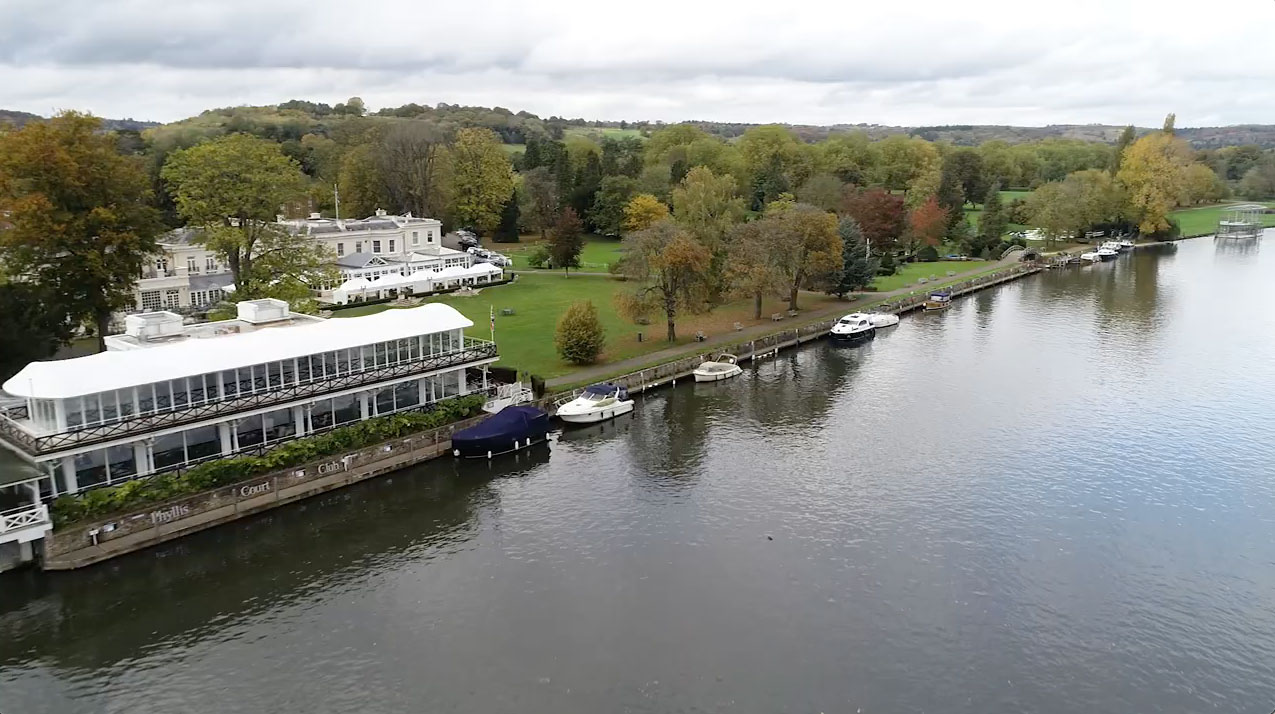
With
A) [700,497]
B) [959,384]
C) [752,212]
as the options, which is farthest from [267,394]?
[752,212]

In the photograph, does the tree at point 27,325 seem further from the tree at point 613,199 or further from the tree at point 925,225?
the tree at point 925,225

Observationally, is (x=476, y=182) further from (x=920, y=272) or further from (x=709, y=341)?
(x=709, y=341)

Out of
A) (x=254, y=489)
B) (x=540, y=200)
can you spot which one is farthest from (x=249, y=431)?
(x=540, y=200)

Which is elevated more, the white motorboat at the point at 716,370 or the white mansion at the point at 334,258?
the white mansion at the point at 334,258

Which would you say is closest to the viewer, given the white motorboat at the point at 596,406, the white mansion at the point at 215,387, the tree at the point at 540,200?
the white mansion at the point at 215,387

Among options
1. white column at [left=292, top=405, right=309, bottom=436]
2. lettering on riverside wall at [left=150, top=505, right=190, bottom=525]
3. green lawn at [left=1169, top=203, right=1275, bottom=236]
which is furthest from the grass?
green lawn at [left=1169, top=203, right=1275, bottom=236]

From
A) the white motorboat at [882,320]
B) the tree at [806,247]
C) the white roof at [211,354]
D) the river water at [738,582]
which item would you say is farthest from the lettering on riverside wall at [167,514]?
the white motorboat at [882,320]

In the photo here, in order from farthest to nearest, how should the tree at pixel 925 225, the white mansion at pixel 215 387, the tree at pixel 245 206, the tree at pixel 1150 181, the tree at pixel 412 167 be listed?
the tree at pixel 1150 181 → the tree at pixel 925 225 → the tree at pixel 412 167 → the tree at pixel 245 206 → the white mansion at pixel 215 387
